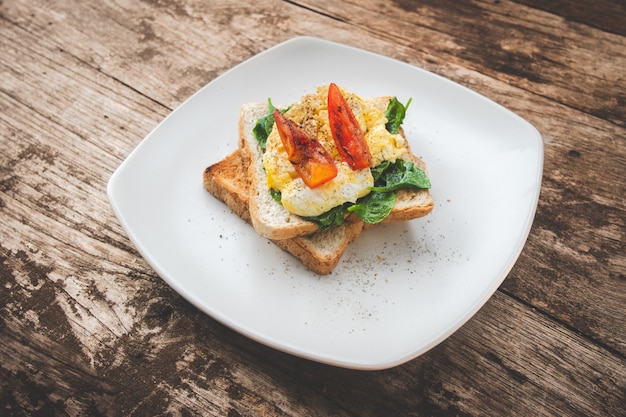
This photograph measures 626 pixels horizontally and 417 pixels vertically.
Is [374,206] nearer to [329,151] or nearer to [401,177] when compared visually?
[401,177]

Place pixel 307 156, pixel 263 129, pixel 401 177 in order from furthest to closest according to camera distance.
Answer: pixel 263 129 → pixel 401 177 → pixel 307 156

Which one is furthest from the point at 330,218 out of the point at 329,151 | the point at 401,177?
the point at 401,177

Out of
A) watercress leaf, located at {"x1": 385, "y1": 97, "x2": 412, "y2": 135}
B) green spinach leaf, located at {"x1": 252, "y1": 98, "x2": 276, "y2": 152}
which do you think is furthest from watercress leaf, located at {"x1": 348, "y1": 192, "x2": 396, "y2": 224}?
green spinach leaf, located at {"x1": 252, "y1": 98, "x2": 276, "y2": 152}

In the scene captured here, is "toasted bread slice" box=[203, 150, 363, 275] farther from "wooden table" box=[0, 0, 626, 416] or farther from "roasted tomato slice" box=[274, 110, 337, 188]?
"wooden table" box=[0, 0, 626, 416]

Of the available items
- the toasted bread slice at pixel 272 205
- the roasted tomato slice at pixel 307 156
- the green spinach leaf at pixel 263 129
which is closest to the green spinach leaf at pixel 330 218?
the toasted bread slice at pixel 272 205

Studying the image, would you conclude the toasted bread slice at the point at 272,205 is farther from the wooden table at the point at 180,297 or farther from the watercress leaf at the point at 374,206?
the wooden table at the point at 180,297

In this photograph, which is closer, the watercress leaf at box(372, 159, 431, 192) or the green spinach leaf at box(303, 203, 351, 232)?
the green spinach leaf at box(303, 203, 351, 232)
